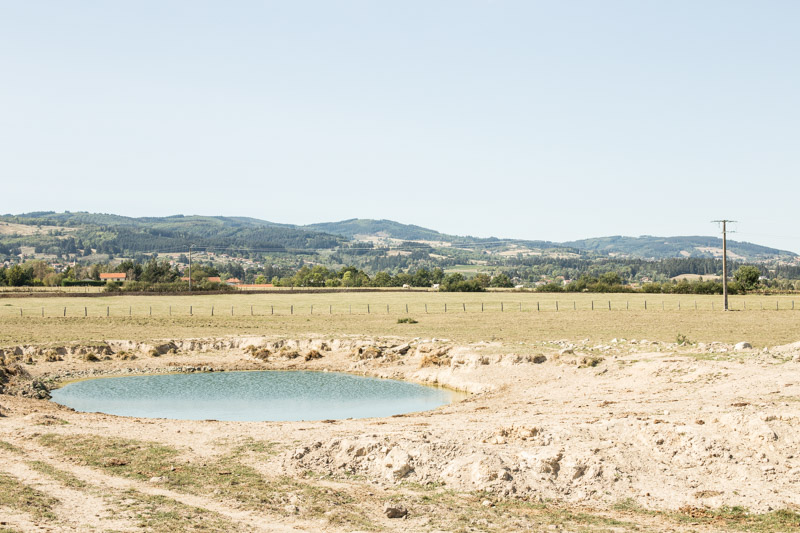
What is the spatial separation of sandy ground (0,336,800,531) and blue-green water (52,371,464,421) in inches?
157

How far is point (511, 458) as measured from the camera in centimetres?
1850

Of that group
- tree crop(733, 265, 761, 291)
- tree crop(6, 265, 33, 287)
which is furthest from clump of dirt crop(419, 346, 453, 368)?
tree crop(6, 265, 33, 287)

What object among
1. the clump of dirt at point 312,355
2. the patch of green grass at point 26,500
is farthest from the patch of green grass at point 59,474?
the clump of dirt at point 312,355

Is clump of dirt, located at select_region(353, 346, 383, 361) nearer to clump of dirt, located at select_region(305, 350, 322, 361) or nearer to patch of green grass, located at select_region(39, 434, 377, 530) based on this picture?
clump of dirt, located at select_region(305, 350, 322, 361)

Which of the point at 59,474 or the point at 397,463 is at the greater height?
the point at 397,463

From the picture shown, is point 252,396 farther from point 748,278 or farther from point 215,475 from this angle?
point 748,278

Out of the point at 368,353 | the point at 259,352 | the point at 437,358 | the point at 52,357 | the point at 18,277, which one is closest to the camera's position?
the point at 437,358

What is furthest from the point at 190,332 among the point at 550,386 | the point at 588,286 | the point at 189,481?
the point at 588,286

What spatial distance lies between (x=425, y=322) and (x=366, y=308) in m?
21.8

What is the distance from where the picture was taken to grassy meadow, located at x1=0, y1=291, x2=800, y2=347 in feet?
173

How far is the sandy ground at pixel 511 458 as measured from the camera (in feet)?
51.5

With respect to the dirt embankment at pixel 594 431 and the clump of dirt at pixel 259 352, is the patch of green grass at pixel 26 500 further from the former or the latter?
the clump of dirt at pixel 259 352

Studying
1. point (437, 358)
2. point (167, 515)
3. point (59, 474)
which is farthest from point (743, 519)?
point (437, 358)

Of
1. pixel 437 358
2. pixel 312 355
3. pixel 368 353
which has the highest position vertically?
pixel 437 358
